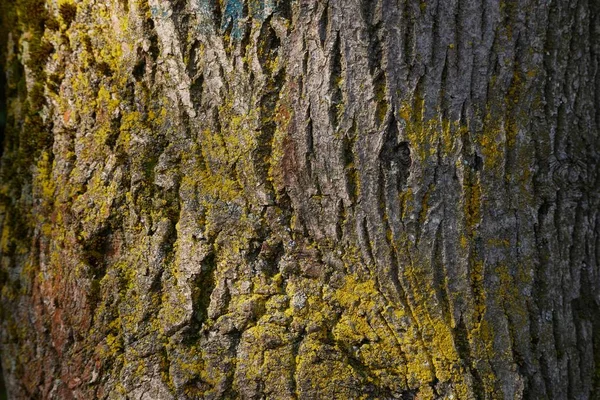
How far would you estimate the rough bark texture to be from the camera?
1.63 meters

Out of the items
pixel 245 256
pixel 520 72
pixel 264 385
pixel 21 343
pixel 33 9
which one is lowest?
pixel 264 385

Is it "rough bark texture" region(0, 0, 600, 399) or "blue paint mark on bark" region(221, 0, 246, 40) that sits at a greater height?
"blue paint mark on bark" region(221, 0, 246, 40)

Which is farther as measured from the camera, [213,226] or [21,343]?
[21,343]

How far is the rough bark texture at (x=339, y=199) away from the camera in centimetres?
163

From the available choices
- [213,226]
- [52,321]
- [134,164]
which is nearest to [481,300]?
[213,226]

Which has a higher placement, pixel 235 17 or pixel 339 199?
pixel 235 17

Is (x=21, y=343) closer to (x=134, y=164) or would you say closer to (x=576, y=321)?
(x=134, y=164)

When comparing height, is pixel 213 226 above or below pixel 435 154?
below

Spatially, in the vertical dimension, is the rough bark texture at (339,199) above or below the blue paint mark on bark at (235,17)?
below

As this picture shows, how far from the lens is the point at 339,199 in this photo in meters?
1.67

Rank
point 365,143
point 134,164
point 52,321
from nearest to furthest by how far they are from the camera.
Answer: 1. point 365,143
2. point 134,164
3. point 52,321

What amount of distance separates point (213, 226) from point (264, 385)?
47 cm

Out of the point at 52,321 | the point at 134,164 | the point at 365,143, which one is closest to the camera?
the point at 365,143

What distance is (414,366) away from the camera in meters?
1.68
